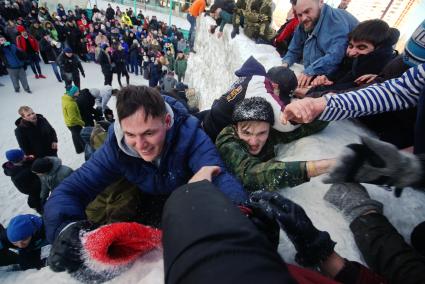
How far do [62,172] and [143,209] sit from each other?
7.83 feet

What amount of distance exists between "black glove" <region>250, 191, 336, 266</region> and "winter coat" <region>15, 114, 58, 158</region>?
5260 millimetres

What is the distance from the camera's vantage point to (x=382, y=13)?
2208cm

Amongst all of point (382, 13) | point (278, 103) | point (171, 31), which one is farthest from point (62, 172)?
point (382, 13)

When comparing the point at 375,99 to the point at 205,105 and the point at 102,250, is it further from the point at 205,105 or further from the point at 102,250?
the point at 205,105

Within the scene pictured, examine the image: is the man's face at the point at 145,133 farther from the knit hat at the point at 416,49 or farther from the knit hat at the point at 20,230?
the knit hat at the point at 20,230

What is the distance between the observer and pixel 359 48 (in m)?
2.89

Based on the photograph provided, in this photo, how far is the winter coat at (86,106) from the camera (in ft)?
20.5

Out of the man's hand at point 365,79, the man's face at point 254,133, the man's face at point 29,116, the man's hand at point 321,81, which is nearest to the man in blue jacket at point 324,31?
the man's hand at point 321,81

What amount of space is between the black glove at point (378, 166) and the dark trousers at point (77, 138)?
6.53 m

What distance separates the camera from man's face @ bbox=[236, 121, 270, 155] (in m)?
1.96

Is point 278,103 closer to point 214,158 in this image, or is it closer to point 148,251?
point 214,158

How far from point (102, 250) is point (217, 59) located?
27.6 ft

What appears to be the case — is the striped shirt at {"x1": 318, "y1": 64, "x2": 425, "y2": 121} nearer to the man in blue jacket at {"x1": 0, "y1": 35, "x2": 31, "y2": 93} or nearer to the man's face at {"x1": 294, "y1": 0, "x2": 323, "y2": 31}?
the man's face at {"x1": 294, "y1": 0, "x2": 323, "y2": 31}

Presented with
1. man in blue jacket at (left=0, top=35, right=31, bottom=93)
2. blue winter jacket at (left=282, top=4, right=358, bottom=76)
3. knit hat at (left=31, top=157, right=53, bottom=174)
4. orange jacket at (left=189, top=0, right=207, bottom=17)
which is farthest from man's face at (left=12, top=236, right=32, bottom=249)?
orange jacket at (left=189, top=0, right=207, bottom=17)
